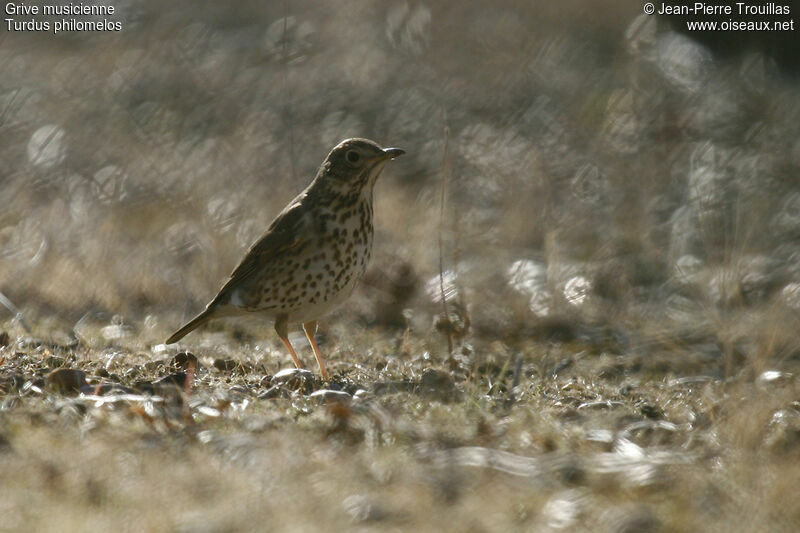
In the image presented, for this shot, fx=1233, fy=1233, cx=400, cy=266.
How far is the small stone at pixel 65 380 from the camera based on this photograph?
4969mm

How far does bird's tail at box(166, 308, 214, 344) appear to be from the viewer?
6.44 metres

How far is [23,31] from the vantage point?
557 inches

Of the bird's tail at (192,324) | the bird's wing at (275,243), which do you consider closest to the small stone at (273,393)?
the bird's wing at (275,243)

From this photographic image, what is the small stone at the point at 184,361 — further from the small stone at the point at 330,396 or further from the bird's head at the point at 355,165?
the bird's head at the point at 355,165

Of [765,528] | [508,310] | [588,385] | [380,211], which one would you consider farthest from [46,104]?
[765,528]

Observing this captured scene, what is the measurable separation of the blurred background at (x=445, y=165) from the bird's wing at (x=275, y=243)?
2.01ft

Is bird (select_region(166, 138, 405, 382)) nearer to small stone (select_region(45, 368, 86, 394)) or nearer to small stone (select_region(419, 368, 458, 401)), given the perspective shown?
small stone (select_region(419, 368, 458, 401))

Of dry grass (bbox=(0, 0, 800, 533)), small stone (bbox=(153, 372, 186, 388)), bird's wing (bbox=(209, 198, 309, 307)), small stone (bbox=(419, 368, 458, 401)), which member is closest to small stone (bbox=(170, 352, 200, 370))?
dry grass (bbox=(0, 0, 800, 533))

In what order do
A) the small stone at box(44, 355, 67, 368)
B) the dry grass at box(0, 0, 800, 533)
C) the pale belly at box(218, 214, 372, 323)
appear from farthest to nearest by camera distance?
the pale belly at box(218, 214, 372, 323), the small stone at box(44, 355, 67, 368), the dry grass at box(0, 0, 800, 533)

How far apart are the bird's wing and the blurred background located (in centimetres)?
61

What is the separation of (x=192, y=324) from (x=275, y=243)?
0.66 m

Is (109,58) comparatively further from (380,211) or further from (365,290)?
(365,290)

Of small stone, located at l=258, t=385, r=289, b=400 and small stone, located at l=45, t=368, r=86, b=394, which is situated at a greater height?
small stone, located at l=45, t=368, r=86, b=394

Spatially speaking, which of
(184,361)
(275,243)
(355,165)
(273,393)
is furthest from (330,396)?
(355,165)
